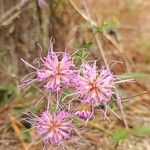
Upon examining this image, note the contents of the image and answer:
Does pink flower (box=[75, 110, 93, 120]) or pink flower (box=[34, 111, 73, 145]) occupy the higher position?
pink flower (box=[75, 110, 93, 120])

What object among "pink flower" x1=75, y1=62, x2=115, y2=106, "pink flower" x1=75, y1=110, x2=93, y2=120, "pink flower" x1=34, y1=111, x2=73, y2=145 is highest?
"pink flower" x1=75, y1=62, x2=115, y2=106

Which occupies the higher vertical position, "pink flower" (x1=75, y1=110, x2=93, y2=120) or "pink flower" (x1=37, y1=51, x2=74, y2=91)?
"pink flower" (x1=37, y1=51, x2=74, y2=91)

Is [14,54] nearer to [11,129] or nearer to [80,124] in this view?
[11,129]

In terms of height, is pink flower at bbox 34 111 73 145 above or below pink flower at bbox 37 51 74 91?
below
